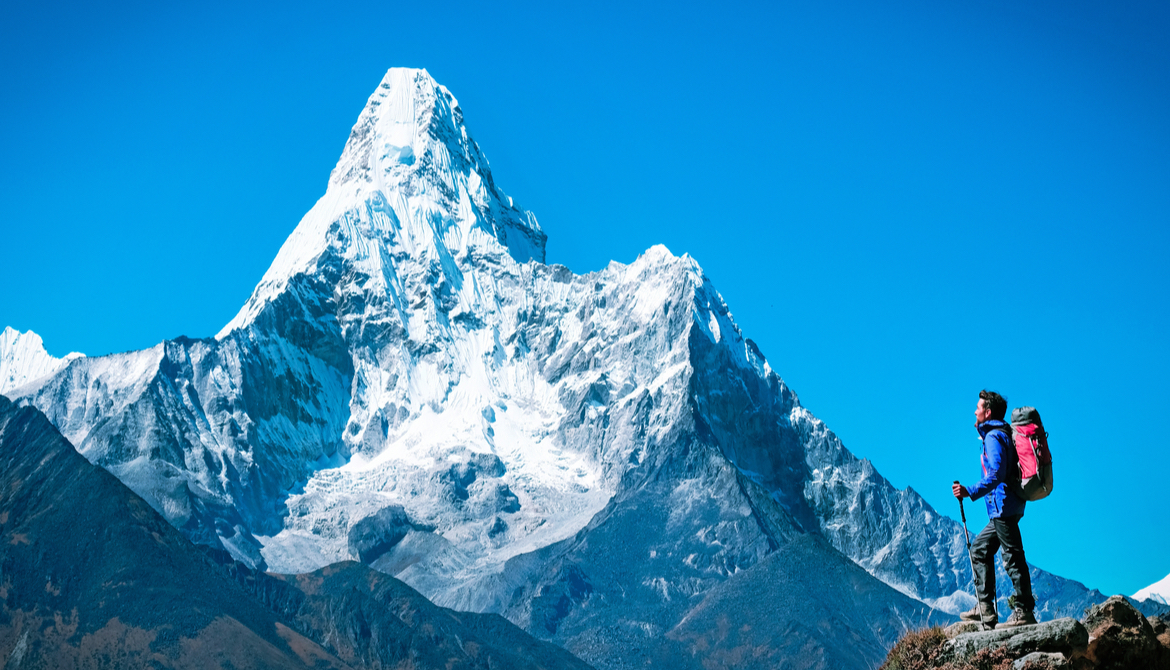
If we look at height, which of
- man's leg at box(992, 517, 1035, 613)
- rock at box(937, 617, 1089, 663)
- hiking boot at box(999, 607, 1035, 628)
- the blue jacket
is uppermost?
the blue jacket

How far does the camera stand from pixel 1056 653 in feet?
66.4

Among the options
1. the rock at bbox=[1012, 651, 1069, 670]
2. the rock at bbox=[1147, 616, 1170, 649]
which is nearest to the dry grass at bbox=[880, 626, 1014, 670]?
the rock at bbox=[1012, 651, 1069, 670]

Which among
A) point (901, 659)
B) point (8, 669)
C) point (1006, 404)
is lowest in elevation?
point (901, 659)

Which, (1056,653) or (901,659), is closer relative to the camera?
(1056,653)

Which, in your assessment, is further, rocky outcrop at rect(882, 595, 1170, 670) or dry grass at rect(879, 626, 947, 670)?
dry grass at rect(879, 626, 947, 670)

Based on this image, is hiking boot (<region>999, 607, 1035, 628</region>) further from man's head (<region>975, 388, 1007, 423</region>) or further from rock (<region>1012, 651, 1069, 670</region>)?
man's head (<region>975, 388, 1007, 423</region>)

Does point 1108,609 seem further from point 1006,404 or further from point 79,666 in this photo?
point 79,666

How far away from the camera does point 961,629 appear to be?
73.4 feet

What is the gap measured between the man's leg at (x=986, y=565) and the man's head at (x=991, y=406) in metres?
1.65

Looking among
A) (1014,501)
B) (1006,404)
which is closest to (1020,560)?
(1014,501)

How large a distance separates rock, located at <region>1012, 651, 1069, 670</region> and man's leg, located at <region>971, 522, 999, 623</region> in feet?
3.93

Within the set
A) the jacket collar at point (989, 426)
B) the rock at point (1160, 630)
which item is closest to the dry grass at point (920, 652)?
the jacket collar at point (989, 426)

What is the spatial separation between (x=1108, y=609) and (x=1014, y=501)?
232 centimetres

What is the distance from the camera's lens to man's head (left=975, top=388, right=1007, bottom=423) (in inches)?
835
